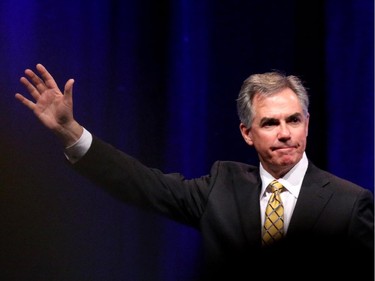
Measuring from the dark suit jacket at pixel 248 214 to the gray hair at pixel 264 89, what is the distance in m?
0.15

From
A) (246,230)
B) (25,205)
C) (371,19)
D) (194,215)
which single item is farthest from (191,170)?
(371,19)

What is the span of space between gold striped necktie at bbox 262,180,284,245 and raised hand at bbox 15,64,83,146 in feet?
1.69

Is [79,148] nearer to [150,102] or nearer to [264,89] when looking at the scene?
[150,102]

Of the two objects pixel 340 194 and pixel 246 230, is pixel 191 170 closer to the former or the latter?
pixel 246 230

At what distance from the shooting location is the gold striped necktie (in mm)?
1468

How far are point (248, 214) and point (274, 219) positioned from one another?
0.07m

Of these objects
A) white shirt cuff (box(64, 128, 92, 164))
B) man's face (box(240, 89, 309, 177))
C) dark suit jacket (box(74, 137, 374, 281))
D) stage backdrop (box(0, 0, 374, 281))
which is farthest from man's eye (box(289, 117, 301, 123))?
white shirt cuff (box(64, 128, 92, 164))

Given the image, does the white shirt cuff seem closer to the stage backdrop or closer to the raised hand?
the raised hand

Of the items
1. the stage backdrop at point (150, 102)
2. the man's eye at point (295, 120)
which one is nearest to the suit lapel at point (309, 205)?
the man's eye at point (295, 120)

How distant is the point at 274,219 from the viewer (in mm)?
1472

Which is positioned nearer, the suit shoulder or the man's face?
the man's face

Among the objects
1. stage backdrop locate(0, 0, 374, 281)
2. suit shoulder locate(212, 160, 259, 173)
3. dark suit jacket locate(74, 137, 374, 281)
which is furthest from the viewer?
stage backdrop locate(0, 0, 374, 281)

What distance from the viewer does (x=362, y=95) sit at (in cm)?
171

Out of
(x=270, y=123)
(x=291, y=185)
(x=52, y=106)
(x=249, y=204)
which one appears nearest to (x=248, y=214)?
(x=249, y=204)
